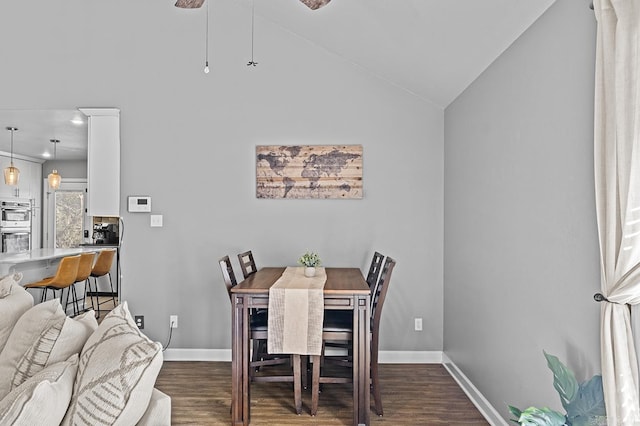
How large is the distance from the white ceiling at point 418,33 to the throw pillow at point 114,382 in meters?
2.31

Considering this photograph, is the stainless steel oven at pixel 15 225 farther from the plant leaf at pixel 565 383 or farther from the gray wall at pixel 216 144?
the plant leaf at pixel 565 383

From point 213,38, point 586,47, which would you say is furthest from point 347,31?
point 586,47

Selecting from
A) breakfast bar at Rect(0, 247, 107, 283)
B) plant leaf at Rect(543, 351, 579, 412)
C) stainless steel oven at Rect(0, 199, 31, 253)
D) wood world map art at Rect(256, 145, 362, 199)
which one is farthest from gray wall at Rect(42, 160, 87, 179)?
plant leaf at Rect(543, 351, 579, 412)

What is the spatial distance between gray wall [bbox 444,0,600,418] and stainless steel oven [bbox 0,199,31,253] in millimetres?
7283

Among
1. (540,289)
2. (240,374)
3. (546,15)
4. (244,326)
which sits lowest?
(240,374)

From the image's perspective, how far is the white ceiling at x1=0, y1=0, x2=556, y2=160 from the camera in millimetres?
2381

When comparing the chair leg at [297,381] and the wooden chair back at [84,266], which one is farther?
the wooden chair back at [84,266]

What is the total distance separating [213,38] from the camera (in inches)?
160

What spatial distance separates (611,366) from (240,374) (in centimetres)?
209

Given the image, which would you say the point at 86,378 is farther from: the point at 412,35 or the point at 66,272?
the point at 66,272

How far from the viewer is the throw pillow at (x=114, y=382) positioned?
1268 millimetres

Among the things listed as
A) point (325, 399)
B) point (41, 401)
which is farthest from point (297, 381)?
point (41, 401)

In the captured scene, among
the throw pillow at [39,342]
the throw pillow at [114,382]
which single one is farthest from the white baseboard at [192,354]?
the throw pillow at [114,382]

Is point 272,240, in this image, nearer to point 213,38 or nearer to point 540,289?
point 213,38
